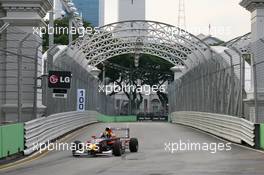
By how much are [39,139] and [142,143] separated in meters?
A: 4.72

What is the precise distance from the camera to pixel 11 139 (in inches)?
730

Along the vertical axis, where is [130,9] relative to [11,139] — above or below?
above

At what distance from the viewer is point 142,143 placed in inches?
1013

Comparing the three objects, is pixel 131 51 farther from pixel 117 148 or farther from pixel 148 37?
pixel 117 148

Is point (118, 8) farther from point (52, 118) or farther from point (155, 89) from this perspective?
point (52, 118)

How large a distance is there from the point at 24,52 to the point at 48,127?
3.09m

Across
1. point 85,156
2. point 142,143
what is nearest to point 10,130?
point 85,156

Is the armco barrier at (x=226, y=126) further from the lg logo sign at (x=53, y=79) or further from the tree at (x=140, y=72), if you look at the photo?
the tree at (x=140, y=72)

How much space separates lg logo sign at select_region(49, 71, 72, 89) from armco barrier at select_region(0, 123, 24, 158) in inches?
223

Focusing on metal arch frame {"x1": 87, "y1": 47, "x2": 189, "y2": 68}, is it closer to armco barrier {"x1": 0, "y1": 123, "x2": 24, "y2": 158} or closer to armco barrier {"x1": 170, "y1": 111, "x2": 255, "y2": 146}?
armco barrier {"x1": 170, "y1": 111, "x2": 255, "y2": 146}

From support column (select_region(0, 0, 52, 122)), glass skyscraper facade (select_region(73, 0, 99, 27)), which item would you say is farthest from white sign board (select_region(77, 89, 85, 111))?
glass skyscraper facade (select_region(73, 0, 99, 27))

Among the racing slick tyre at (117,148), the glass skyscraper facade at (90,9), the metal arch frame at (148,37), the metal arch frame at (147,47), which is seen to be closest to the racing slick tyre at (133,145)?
the racing slick tyre at (117,148)

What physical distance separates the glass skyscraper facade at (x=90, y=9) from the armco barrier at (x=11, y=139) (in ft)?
332

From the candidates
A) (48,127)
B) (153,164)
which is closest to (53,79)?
(48,127)
